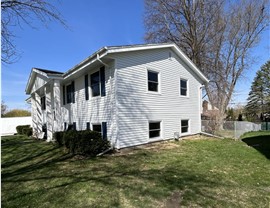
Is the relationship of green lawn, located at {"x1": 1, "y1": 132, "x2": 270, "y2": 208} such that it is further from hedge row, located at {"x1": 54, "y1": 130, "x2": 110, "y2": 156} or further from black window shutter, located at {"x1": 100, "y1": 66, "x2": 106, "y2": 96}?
black window shutter, located at {"x1": 100, "y1": 66, "x2": 106, "y2": 96}

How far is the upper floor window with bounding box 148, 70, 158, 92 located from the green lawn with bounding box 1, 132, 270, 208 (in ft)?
12.4

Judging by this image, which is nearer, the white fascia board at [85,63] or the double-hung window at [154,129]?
the white fascia board at [85,63]

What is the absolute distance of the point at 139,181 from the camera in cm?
538

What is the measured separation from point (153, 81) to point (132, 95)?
179 centimetres

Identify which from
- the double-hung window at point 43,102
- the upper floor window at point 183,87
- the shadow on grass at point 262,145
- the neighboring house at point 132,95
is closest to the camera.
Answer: the neighboring house at point 132,95

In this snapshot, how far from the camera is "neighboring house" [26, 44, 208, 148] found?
9.48 m

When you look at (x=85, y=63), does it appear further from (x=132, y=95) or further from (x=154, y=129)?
(x=154, y=129)

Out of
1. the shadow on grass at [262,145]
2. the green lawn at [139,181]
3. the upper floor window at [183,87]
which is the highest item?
the upper floor window at [183,87]

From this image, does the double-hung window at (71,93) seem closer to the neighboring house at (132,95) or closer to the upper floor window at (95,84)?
the neighboring house at (132,95)

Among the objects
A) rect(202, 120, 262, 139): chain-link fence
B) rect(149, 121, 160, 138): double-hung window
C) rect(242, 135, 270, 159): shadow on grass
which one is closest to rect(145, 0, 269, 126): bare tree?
rect(202, 120, 262, 139): chain-link fence

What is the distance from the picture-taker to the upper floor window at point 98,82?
1024 centimetres

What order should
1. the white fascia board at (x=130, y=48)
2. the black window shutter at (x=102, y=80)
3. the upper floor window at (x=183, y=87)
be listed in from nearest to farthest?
the white fascia board at (x=130, y=48) → the black window shutter at (x=102, y=80) → the upper floor window at (x=183, y=87)

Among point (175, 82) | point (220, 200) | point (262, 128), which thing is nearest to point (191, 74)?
point (175, 82)

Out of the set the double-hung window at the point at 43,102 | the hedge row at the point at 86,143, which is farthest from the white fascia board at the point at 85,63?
the double-hung window at the point at 43,102
